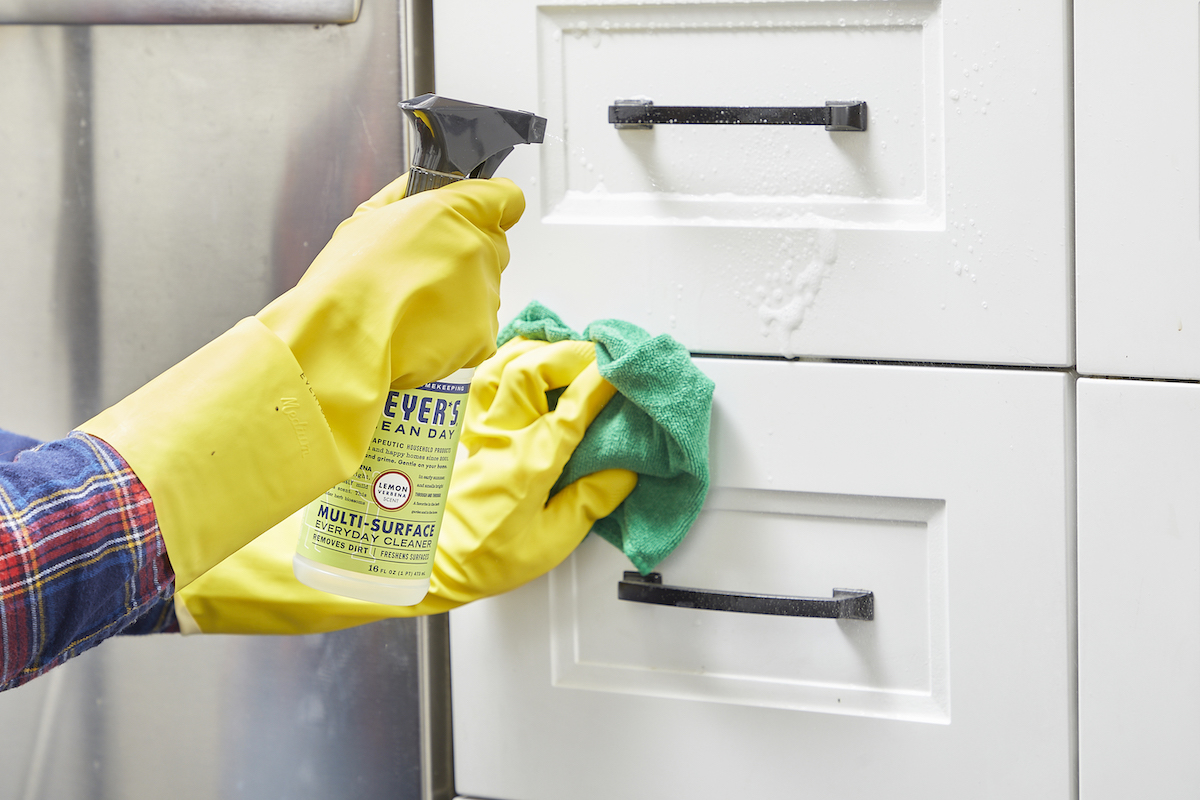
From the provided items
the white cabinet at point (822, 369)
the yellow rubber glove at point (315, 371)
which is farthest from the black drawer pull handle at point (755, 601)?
the yellow rubber glove at point (315, 371)

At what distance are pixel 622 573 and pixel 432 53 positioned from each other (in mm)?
449

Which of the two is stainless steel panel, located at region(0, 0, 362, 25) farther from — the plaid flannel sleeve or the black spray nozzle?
the plaid flannel sleeve

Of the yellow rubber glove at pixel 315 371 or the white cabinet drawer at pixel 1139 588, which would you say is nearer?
the yellow rubber glove at pixel 315 371

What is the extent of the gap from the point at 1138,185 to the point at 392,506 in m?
0.51

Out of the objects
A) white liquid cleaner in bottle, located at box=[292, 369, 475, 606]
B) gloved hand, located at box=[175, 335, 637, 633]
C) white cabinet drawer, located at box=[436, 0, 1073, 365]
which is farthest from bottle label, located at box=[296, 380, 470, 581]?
white cabinet drawer, located at box=[436, 0, 1073, 365]

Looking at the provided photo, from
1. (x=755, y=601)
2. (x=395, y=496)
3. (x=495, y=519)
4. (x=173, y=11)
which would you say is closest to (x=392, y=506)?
(x=395, y=496)

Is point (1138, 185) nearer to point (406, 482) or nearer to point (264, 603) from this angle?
point (406, 482)

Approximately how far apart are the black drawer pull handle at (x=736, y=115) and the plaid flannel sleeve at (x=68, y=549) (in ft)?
1.39

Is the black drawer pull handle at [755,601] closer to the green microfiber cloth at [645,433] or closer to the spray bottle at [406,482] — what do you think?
the green microfiber cloth at [645,433]

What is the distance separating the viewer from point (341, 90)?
2.51 feet

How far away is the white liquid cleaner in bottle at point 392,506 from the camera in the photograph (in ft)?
1.81

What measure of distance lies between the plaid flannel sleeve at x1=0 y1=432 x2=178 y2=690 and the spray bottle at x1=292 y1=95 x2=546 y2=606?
0.10 meters

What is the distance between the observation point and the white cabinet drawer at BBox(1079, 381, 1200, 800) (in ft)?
2.08

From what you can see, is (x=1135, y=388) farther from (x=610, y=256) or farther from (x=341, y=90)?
(x=341, y=90)
